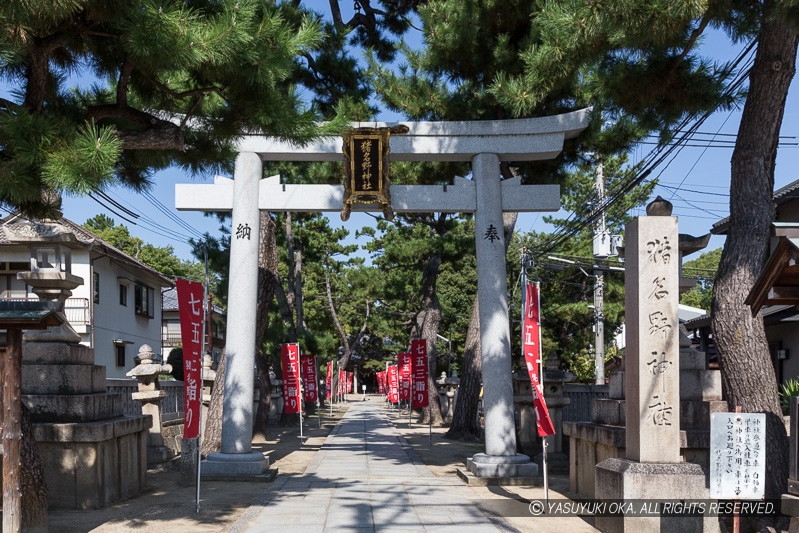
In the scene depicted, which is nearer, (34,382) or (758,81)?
(758,81)

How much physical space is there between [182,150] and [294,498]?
5205 mm

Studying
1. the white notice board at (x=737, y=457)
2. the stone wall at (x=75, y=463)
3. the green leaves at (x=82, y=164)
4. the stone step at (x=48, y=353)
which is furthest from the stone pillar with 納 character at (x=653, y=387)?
the stone step at (x=48, y=353)

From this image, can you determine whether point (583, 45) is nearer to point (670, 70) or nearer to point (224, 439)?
point (670, 70)

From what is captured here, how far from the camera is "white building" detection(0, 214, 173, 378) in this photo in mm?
25422

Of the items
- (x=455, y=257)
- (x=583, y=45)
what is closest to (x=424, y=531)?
(x=583, y=45)

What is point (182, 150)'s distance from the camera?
7.79 m

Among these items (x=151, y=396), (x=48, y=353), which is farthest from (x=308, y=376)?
(x=48, y=353)

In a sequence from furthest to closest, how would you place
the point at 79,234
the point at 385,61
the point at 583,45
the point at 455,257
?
the point at 79,234 → the point at 455,257 → the point at 385,61 → the point at 583,45

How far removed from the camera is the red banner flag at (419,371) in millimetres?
21469

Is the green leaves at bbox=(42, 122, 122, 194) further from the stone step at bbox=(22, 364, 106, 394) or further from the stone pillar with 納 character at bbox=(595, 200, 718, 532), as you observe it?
the stone pillar with 納 character at bbox=(595, 200, 718, 532)

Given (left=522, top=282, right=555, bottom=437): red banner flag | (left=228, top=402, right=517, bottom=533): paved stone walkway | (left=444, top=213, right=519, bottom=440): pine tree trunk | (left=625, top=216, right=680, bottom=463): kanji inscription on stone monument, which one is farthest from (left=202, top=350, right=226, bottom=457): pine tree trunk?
(left=625, top=216, right=680, bottom=463): kanji inscription on stone monument

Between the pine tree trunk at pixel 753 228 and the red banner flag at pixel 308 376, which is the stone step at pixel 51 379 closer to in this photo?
the pine tree trunk at pixel 753 228

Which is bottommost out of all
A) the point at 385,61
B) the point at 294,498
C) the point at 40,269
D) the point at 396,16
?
the point at 294,498

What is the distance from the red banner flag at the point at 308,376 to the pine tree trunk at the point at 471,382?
6953 mm
